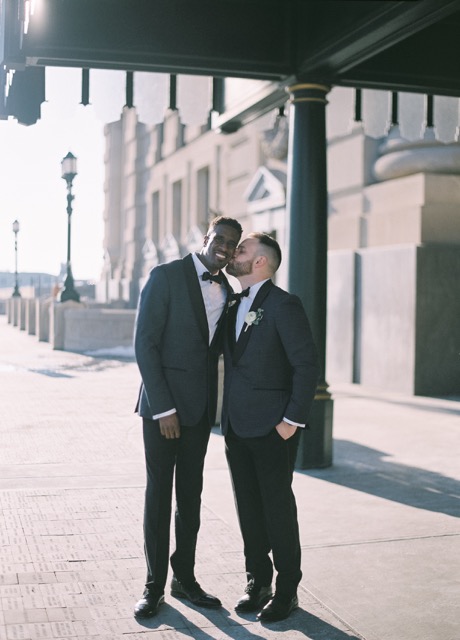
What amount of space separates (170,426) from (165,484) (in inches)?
14.3

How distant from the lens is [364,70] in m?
8.39

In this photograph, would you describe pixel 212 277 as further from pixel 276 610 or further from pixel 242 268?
pixel 276 610

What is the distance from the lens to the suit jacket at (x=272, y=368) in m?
4.39

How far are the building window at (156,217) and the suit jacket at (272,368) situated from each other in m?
30.9

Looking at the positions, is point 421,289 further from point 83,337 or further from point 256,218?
point 83,337

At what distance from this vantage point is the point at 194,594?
4684mm

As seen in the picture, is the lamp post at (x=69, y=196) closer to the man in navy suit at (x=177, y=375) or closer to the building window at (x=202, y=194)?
the building window at (x=202, y=194)

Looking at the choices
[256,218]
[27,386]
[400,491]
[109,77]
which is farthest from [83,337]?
[400,491]

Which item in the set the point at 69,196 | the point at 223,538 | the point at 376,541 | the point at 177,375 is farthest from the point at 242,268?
the point at 69,196

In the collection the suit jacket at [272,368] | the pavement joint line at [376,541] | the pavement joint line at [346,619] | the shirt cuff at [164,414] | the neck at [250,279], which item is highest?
the neck at [250,279]

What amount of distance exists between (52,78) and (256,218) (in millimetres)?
12739

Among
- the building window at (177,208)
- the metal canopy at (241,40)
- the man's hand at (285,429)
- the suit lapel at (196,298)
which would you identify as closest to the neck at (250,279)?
the suit lapel at (196,298)

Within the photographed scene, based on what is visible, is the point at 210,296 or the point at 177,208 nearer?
the point at 210,296

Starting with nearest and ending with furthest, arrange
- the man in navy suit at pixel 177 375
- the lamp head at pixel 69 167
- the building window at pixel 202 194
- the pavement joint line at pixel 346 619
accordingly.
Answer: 1. the pavement joint line at pixel 346 619
2. the man in navy suit at pixel 177 375
3. the lamp head at pixel 69 167
4. the building window at pixel 202 194
